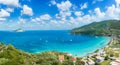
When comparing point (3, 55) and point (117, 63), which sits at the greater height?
point (3, 55)

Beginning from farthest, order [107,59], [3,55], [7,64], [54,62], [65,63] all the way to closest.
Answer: [107,59]
[65,63]
[54,62]
[3,55]
[7,64]

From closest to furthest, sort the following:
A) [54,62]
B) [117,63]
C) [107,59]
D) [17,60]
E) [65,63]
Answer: [17,60], [54,62], [65,63], [117,63], [107,59]

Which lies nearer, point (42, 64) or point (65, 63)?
point (42, 64)

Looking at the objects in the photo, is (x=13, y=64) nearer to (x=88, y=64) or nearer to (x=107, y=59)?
(x=88, y=64)

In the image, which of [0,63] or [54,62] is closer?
[0,63]

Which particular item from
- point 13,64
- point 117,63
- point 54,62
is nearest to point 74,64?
point 54,62

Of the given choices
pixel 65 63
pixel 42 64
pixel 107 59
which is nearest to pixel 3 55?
pixel 42 64

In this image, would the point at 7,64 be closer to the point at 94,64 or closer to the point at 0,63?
the point at 0,63

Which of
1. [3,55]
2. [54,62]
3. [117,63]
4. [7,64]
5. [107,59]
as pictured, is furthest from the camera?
[107,59]

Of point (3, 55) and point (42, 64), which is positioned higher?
point (3, 55)
